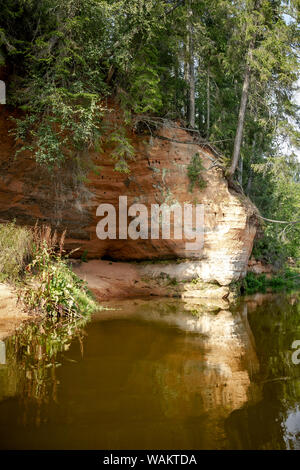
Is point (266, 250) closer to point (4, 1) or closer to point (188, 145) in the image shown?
point (188, 145)

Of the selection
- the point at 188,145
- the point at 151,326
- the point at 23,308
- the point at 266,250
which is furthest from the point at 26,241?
the point at 266,250

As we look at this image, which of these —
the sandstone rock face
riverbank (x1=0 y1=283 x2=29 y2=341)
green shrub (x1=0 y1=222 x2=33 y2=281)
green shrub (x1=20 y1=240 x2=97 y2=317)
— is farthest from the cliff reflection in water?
the sandstone rock face

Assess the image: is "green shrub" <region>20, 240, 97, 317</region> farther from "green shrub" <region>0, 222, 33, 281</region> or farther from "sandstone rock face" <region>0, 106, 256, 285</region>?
"sandstone rock face" <region>0, 106, 256, 285</region>

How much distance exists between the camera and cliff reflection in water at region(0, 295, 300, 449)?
254 centimetres

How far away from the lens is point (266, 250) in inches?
808

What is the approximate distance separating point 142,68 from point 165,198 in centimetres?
455

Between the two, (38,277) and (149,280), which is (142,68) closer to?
(38,277)

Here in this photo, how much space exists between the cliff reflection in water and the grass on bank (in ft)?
1.96

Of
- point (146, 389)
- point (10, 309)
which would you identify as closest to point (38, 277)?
point (10, 309)

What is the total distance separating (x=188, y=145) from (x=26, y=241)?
743 centimetres

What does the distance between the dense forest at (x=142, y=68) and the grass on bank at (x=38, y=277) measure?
98.7 inches

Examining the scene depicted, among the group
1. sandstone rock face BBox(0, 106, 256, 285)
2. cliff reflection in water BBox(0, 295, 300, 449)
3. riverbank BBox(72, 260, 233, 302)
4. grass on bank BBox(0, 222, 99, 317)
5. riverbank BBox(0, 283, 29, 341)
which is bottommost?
cliff reflection in water BBox(0, 295, 300, 449)

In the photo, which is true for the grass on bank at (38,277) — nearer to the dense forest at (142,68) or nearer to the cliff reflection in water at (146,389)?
the cliff reflection in water at (146,389)
